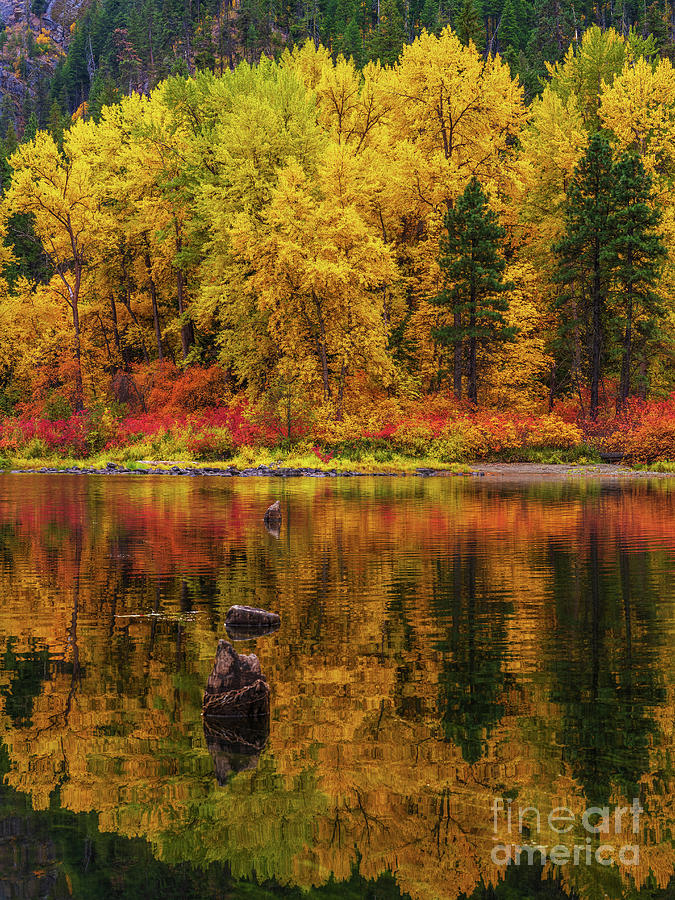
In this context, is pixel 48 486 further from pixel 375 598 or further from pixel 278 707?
pixel 278 707

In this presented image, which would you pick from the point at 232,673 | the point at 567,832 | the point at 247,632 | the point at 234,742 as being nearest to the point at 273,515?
the point at 247,632

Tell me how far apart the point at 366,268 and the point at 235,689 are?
43141 mm

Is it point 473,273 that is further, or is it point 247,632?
point 473,273

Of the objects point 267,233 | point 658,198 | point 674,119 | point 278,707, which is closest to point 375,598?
point 278,707

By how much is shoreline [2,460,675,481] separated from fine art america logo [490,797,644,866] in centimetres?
3464

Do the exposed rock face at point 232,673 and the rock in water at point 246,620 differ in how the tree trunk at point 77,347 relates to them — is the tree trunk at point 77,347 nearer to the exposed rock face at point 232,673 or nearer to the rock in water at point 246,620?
the rock in water at point 246,620

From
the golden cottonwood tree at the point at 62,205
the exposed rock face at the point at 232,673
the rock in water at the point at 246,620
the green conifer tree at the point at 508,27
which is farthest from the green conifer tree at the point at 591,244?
the green conifer tree at the point at 508,27

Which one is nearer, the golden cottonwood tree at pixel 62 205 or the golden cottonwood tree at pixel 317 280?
the golden cottonwood tree at pixel 317 280

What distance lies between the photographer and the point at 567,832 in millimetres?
6535

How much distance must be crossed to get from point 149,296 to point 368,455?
22.9m

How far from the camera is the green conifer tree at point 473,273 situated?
159ft

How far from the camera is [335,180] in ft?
166

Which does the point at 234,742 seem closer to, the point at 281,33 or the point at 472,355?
the point at 472,355

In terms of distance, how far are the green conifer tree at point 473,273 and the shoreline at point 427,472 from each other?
20.7 ft
